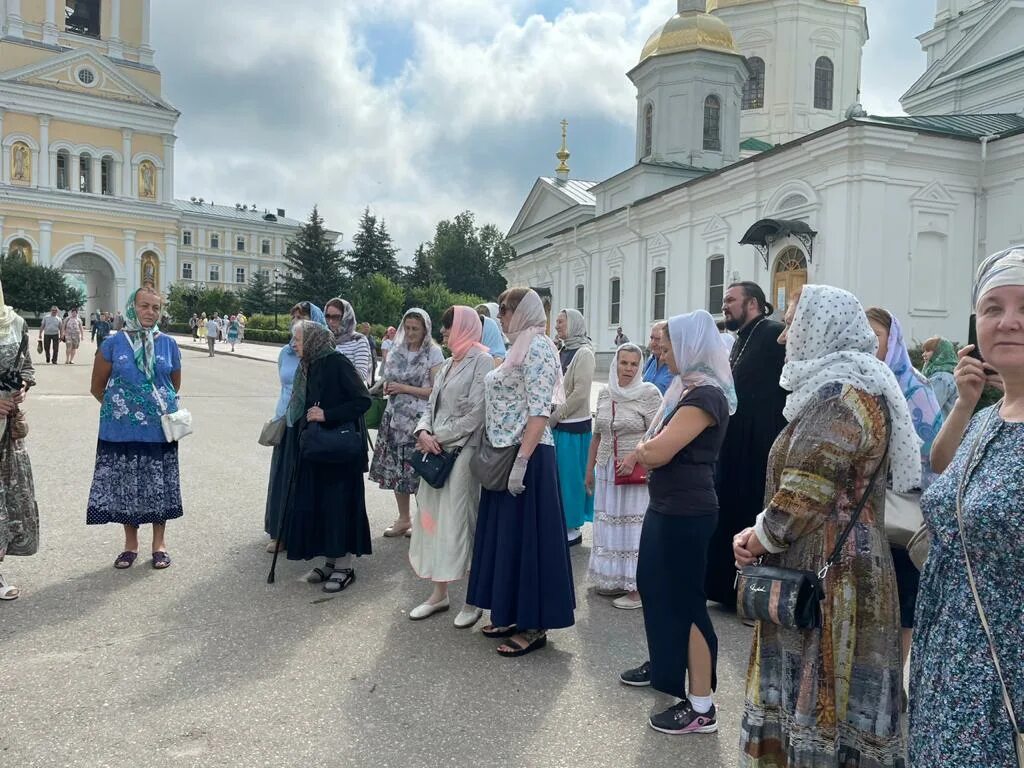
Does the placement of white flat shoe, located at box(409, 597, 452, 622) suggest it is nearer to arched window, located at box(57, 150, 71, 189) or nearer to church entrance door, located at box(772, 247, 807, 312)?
church entrance door, located at box(772, 247, 807, 312)

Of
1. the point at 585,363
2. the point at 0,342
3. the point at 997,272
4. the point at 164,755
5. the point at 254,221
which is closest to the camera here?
the point at 997,272

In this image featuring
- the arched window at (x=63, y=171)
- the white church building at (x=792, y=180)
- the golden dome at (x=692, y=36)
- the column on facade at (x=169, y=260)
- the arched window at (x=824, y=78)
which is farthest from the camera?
the column on facade at (x=169, y=260)

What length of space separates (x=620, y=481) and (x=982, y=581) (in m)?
3.63

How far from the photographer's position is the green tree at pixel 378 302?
147ft

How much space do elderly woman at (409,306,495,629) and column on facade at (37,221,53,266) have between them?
6844 centimetres

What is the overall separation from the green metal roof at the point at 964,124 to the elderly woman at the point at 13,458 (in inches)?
725

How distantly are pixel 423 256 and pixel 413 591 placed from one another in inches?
2505

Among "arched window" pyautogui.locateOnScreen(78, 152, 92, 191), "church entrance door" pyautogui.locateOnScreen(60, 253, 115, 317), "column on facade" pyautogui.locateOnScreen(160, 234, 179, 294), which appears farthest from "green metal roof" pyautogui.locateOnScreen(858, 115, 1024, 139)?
"arched window" pyautogui.locateOnScreen(78, 152, 92, 191)

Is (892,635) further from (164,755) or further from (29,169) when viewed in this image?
(29,169)

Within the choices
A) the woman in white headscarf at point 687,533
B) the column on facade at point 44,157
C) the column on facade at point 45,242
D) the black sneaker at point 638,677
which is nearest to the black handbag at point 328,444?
the black sneaker at point 638,677

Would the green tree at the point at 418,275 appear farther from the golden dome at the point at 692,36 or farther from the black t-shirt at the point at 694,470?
the black t-shirt at the point at 694,470

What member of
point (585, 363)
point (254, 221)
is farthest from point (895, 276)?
point (254, 221)

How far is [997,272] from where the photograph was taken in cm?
189

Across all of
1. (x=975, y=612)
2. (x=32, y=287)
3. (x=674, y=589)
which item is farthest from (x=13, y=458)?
(x=32, y=287)
